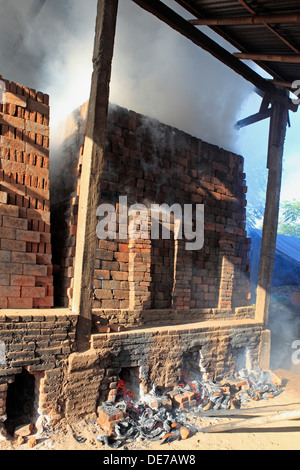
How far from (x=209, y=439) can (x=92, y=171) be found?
435 cm

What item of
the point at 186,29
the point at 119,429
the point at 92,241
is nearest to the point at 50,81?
the point at 186,29

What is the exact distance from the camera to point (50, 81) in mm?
10578

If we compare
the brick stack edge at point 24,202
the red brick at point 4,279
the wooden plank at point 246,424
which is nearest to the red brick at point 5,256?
the brick stack edge at point 24,202

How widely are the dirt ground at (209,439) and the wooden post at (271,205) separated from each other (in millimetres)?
2831

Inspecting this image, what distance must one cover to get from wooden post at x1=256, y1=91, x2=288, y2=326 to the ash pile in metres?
2.04

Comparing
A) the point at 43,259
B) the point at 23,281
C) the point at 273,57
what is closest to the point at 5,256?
the point at 23,281

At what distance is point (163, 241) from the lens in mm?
7262

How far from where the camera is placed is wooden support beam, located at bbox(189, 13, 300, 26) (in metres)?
5.25

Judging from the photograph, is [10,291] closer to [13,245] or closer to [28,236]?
[13,245]

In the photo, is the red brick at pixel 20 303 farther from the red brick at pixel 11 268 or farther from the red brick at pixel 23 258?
the red brick at pixel 23 258

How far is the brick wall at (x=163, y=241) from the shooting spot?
6.32 metres

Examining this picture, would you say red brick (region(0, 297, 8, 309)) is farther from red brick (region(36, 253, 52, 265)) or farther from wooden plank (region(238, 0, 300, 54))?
wooden plank (region(238, 0, 300, 54))

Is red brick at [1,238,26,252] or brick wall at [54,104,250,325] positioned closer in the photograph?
red brick at [1,238,26,252]

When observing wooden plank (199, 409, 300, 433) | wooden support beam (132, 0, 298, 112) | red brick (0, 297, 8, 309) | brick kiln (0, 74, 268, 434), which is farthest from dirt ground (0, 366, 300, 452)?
wooden support beam (132, 0, 298, 112)
